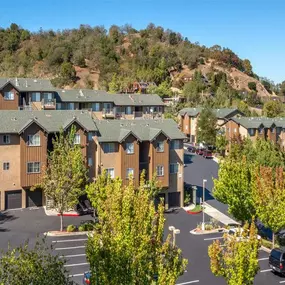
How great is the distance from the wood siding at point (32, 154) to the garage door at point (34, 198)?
1464 millimetres

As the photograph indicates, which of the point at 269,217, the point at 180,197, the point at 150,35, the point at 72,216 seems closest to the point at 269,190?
the point at 269,217

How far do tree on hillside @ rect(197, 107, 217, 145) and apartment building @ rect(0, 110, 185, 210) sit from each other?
3488cm

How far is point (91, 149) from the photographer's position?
47312mm

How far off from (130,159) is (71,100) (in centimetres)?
2685

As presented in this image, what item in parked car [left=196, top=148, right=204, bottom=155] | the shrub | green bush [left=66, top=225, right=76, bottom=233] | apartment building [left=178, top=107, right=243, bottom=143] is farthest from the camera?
the shrub

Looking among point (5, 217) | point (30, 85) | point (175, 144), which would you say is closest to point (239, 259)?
point (5, 217)

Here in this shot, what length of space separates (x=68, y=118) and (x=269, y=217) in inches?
979

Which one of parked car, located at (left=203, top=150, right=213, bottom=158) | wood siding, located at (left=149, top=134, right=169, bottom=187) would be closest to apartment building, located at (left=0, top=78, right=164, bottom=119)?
parked car, located at (left=203, top=150, right=213, bottom=158)

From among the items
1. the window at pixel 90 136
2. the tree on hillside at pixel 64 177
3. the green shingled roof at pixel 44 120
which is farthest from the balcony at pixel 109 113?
the tree on hillside at pixel 64 177

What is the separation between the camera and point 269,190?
34719mm

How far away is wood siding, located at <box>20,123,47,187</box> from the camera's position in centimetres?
4459

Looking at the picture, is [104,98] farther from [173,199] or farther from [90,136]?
[173,199]

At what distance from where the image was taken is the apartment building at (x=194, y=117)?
95938mm

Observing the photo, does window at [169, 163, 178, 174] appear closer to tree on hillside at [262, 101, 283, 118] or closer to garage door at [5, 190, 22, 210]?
garage door at [5, 190, 22, 210]
